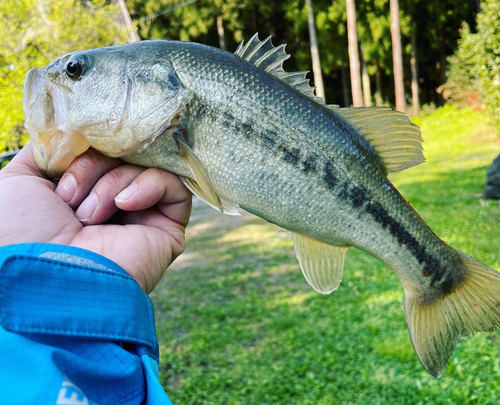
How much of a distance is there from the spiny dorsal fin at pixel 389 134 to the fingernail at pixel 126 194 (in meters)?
0.99

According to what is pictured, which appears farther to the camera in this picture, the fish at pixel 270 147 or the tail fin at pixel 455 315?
the tail fin at pixel 455 315

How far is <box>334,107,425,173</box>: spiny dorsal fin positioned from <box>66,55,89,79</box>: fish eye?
3.74 ft

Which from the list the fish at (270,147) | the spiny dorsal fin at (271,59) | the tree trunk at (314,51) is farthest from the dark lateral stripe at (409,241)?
the tree trunk at (314,51)

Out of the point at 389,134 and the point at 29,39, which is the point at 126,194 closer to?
the point at 389,134

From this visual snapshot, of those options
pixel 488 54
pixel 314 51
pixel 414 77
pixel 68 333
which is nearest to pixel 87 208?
pixel 68 333

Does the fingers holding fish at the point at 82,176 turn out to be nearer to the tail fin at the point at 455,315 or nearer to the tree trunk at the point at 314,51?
the tail fin at the point at 455,315

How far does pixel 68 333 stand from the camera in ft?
3.79

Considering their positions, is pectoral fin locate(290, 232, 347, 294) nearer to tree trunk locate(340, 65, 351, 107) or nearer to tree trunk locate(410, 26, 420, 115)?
tree trunk locate(410, 26, 420, 115)

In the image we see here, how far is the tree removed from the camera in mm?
8234

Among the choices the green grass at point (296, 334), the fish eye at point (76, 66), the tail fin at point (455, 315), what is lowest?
the green grass at point (296, 334)

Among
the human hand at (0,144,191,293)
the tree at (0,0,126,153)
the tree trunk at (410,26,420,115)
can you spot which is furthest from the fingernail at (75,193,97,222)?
the tree trunk at (410,26,420,115)

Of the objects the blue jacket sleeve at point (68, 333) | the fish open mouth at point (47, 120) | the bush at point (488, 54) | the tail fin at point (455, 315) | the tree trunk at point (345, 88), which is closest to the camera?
the blue jacket sleeve at point (68, 333)

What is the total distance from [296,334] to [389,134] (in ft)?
9.78

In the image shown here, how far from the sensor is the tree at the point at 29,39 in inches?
324
